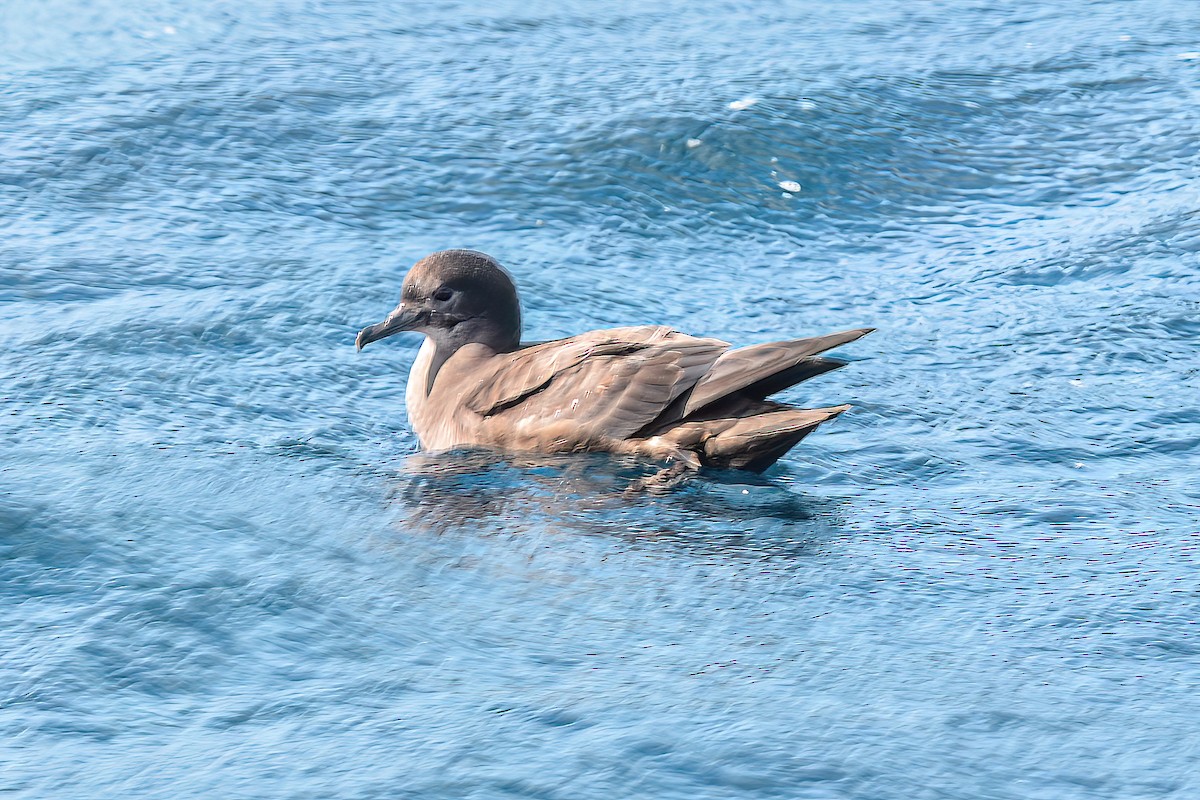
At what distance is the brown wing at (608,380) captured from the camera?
6094mm

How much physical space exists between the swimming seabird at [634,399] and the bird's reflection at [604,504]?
0.11 m

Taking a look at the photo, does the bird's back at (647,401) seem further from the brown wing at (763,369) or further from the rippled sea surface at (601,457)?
the rippled sea surface at (601,457)

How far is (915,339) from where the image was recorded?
295 inches

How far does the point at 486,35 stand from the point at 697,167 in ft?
9.63

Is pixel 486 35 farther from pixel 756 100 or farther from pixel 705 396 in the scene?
pixel 705 396

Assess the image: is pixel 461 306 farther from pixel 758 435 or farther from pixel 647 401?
pixel 758 435

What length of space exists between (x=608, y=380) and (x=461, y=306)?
1.05 meters

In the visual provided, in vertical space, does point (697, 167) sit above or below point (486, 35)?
below

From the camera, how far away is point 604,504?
5.73 meters

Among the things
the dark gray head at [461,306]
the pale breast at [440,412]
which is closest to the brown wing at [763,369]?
the pale breast at [440,412]

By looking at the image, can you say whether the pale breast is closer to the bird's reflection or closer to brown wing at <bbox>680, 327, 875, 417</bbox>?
the bird's reflection

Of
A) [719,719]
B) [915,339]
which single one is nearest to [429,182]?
[915,339]

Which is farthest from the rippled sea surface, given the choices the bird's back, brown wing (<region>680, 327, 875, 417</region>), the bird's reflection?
brown wing (<region>680, 327, 875, 417</region>)

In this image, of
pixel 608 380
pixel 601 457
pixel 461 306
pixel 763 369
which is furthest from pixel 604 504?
pixel 461 306
